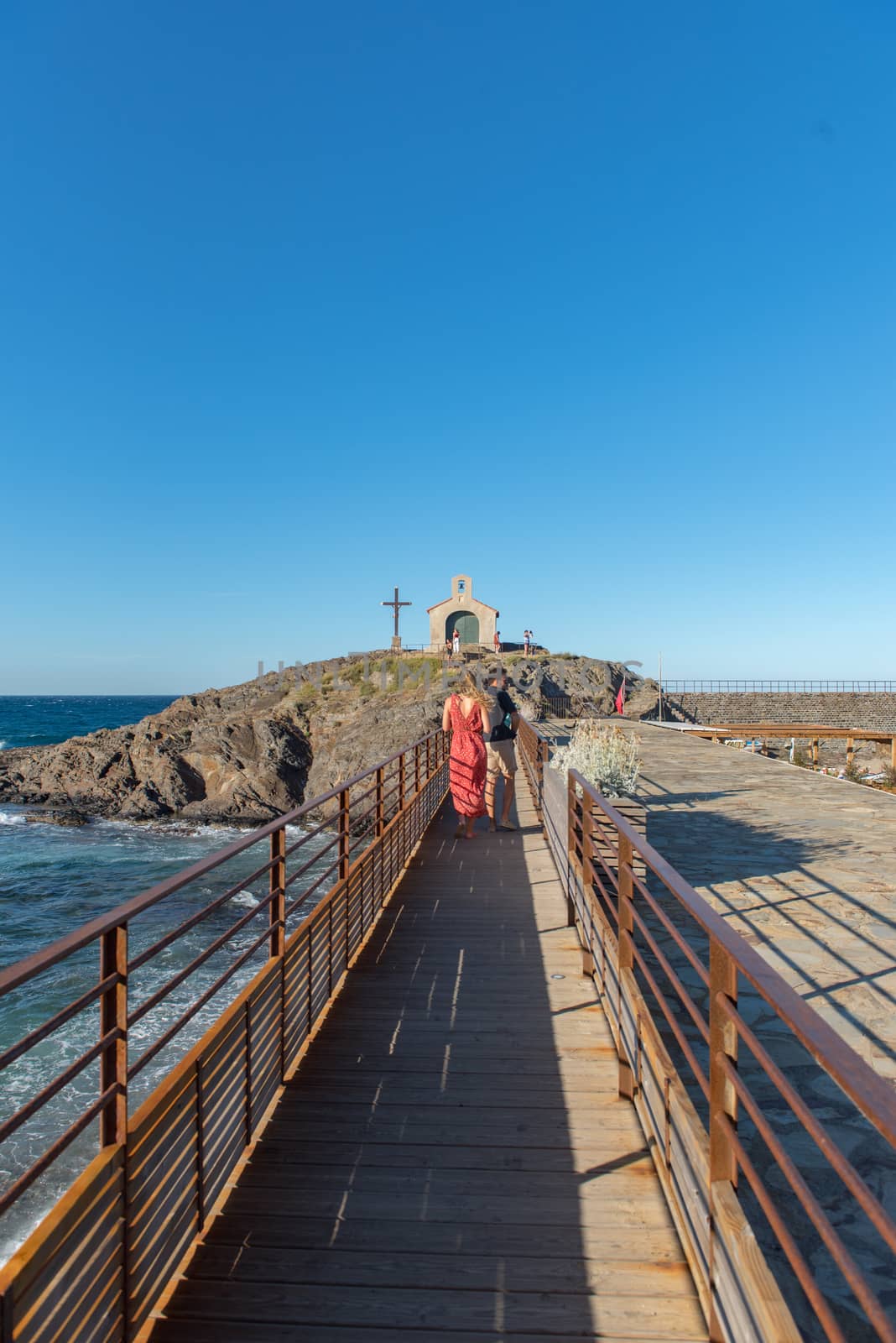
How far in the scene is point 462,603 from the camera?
60.3 m

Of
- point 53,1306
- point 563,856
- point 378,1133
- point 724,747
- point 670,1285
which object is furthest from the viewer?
point 724,747

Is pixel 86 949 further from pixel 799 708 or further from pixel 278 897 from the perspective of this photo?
pixel 799 708

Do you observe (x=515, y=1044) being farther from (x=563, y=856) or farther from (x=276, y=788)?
(x=276, y=788)

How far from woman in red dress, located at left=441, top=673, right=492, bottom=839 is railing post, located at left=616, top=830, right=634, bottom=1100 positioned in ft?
15.4

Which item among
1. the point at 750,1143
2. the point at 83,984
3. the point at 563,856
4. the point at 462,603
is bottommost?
the point at 83,984

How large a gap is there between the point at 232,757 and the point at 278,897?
29923 millimetres

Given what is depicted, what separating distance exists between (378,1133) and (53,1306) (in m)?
1.75

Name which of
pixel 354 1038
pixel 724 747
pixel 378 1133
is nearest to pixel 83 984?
pixel 354 1038

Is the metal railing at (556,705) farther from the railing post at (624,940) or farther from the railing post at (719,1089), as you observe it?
the railing post at (719,1089)

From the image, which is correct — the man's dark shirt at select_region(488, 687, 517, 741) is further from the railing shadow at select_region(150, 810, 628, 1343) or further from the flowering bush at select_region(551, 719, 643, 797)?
the railing shadow at select_region(150, 810, 628, 1343)

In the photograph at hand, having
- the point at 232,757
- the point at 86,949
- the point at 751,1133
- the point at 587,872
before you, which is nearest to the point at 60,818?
the point at 232,757

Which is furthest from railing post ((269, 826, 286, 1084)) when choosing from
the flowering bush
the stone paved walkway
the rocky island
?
the rocky island

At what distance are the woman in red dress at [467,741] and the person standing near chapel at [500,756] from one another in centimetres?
16

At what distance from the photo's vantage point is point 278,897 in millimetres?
3695
